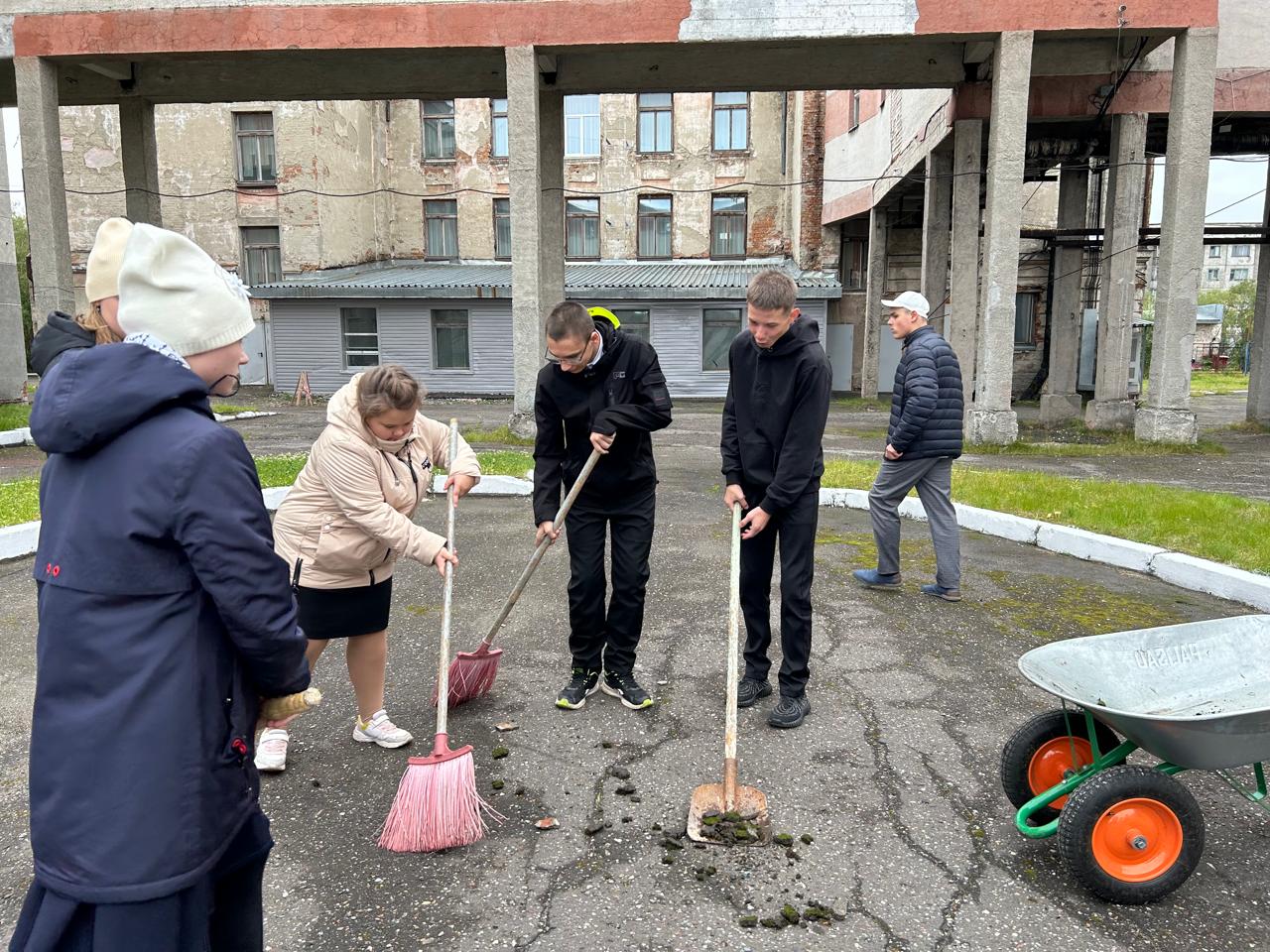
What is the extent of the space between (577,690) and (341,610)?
1203 mm

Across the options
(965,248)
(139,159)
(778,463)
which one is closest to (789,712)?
(778,463)

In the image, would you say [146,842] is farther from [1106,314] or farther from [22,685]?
[1106,314]

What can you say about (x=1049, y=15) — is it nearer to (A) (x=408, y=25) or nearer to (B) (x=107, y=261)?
(A) (x=408, y=25)

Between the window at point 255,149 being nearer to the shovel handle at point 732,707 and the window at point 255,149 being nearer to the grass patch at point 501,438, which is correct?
the grass patch at point 501,438

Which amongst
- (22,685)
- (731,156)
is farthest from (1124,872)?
(731,156)

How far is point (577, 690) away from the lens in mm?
4188

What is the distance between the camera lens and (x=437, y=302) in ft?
87.5

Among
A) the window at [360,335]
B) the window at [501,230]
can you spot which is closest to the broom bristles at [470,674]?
the window at [360,335]

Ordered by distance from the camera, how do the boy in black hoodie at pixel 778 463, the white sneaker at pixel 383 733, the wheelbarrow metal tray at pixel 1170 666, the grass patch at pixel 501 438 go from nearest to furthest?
the wheelbarrow metal tray at pixel 1170 666 → the white sneaker at pixel 383 733 → the boy in black hoodie at pixel 778 463 → the grass patch at pixel 501 438

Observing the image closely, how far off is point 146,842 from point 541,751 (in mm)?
2224

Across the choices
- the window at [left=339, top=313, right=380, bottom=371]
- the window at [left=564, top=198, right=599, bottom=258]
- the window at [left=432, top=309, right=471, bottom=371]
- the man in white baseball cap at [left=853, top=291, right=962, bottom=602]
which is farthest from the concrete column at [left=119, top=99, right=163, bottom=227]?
the man in white baseball cap at [left=853, top=291, right=962, bottom=602]

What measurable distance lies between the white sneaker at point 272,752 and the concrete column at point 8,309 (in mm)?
20094

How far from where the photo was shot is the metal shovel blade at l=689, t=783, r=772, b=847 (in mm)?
3021

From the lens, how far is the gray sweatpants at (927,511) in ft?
19.1
